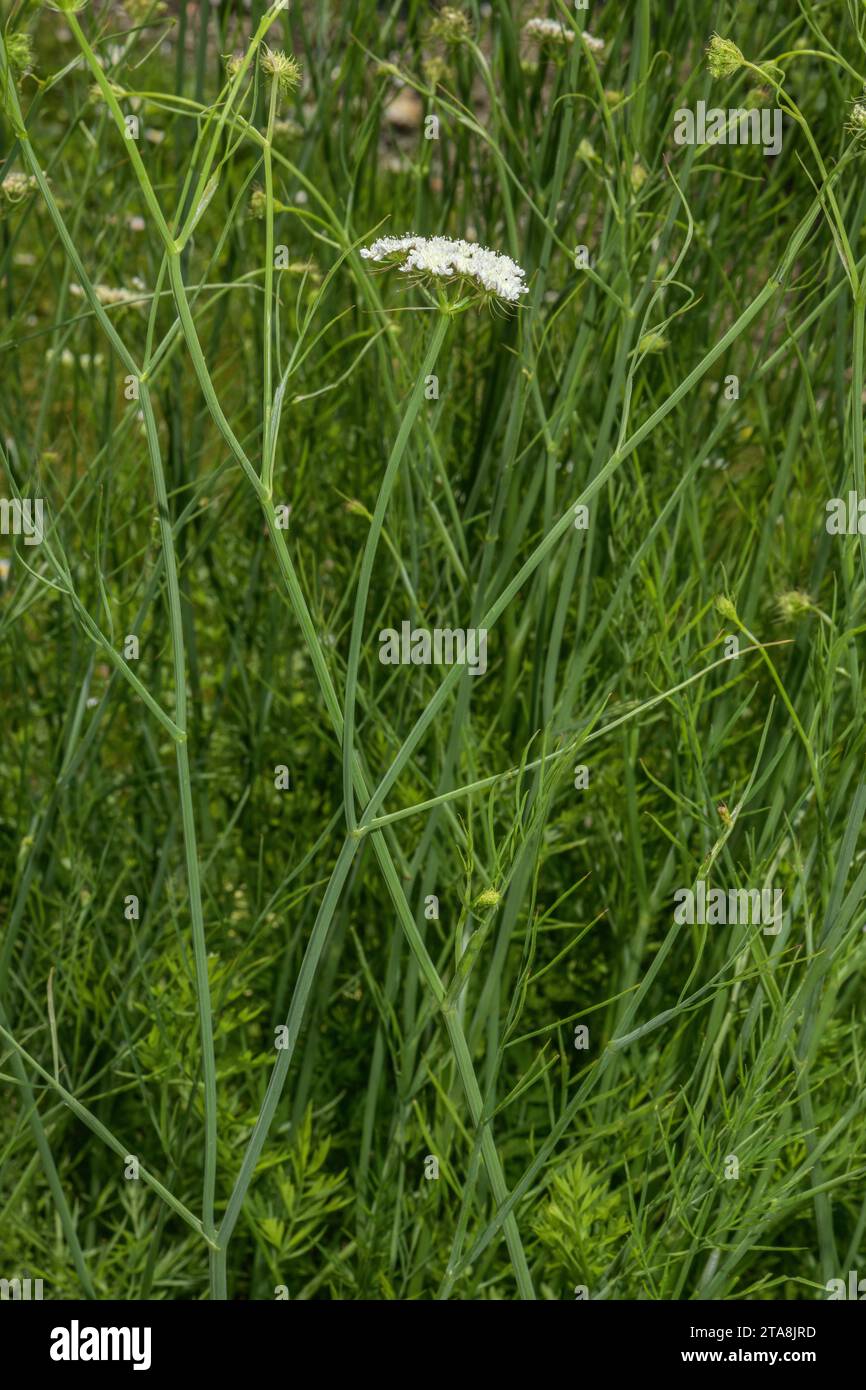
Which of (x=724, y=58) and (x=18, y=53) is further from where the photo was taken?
(x=18, y=53)

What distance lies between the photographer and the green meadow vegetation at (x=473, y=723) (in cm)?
143

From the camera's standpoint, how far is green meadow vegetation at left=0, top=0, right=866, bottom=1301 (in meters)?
1.43

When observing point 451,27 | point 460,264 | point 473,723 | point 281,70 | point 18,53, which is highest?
point 451,27

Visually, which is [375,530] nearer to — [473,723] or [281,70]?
[281,70]

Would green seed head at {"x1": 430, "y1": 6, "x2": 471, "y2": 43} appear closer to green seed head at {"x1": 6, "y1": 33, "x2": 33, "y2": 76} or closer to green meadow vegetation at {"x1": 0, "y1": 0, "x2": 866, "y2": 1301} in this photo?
green meadow vegetation at {"x1": 0, "y1": 0, "x2": 866, "y2": 1301}

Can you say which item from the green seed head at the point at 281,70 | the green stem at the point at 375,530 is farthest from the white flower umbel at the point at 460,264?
the green seed head at the point at 281,70

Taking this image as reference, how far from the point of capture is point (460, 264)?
96 cm

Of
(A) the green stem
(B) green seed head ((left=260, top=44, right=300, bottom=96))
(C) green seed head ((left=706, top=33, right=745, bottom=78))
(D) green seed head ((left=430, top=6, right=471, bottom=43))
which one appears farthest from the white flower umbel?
(D) green seed head ((left=430, top=6, right=471, bottom=43))

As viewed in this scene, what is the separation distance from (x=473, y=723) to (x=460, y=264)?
3.07ft

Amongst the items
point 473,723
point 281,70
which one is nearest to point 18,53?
point 281,70

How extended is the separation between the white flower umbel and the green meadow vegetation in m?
0.37
